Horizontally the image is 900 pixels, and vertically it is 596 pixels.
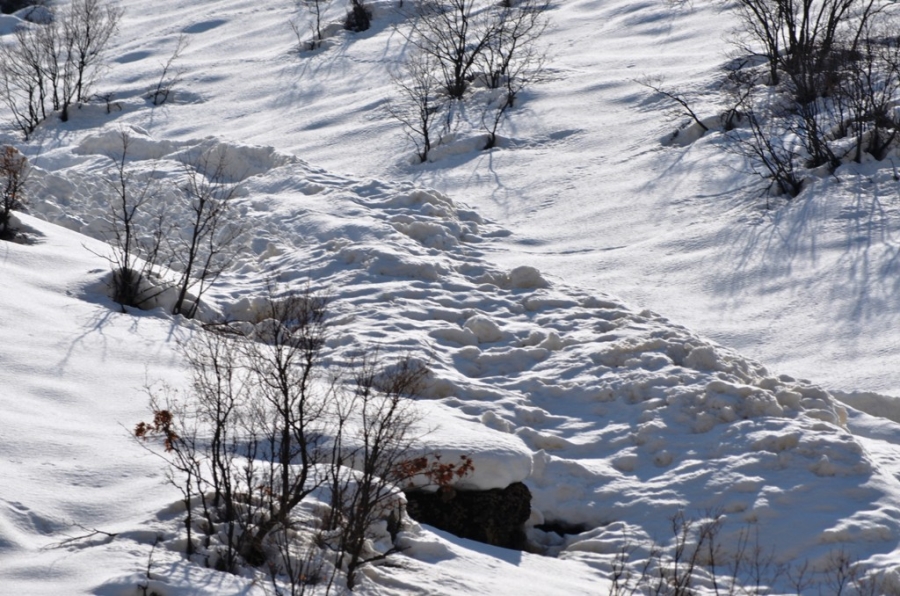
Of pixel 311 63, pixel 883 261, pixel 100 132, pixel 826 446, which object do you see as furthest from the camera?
pixel 311 63

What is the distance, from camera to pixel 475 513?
21.6ft

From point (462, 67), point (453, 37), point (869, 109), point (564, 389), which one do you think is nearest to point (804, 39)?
point (869, 109)

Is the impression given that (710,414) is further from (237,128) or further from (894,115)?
(237,128)

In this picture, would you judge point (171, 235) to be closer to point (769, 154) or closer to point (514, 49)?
point (769, 154)

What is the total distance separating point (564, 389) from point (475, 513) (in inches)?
95.0

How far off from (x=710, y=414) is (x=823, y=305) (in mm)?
2589

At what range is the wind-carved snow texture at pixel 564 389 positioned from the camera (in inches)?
274

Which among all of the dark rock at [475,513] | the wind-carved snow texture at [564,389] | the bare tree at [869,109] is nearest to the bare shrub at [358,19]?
the wind-carved snow texture at [564,389]

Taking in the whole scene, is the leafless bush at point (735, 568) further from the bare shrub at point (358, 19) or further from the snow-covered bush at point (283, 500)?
the bare shrub at point (358, 19)

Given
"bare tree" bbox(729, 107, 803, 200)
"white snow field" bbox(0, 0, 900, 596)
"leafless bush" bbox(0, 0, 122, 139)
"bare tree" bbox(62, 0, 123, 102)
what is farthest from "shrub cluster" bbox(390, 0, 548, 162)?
"leafless bush" bbox(0, 0, 122, 139)

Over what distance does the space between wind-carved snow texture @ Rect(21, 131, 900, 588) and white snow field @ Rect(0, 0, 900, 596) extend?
3cm

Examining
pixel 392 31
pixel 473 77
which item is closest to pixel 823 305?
pixel 473 77

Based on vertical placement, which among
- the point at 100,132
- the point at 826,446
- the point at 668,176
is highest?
the point at 100,132

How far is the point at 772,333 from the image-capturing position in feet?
31.7
